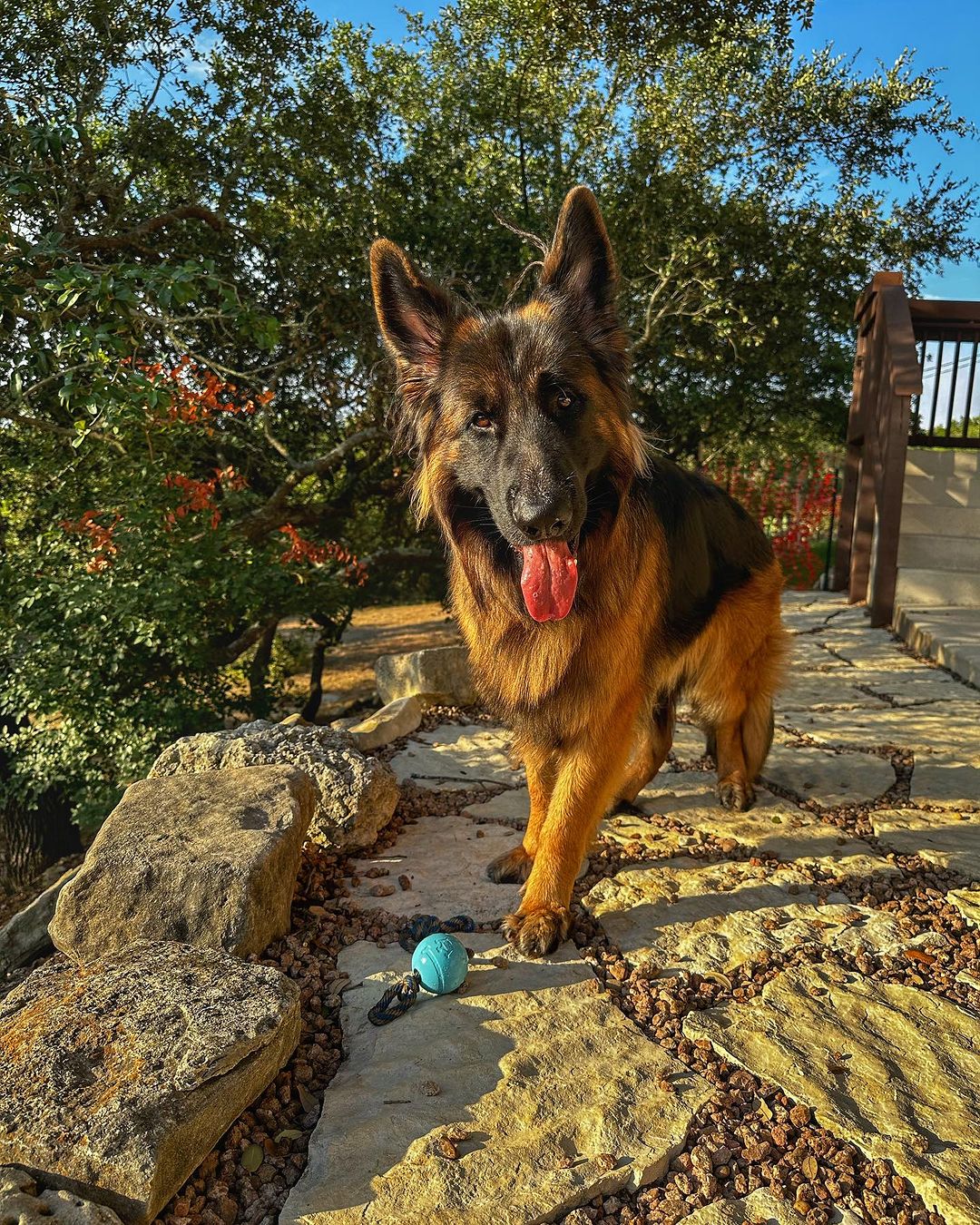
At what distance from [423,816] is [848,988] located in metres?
1.83

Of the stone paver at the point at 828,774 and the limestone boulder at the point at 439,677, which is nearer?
the stone paver at the point at 828,774

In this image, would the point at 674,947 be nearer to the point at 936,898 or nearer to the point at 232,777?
the point at 936,898

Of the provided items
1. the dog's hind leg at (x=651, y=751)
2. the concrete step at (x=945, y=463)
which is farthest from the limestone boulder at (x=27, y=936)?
the concrete step at (x=945, y=463)

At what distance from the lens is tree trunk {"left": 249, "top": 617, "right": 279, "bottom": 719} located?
677 centimetres

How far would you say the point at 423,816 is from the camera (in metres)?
3.70

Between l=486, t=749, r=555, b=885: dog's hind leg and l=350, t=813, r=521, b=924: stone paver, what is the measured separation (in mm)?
44

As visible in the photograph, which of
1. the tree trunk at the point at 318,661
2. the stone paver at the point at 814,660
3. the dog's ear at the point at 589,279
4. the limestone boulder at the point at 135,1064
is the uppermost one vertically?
the dog's ear at the point at 589,279

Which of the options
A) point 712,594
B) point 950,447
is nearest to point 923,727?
point 712,594

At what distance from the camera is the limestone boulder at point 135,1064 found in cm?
161

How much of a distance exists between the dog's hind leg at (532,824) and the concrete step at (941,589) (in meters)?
6.46

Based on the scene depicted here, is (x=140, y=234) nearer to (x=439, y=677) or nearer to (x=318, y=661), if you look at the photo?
(x=318, y=661)

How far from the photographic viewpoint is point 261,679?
23.3 ft

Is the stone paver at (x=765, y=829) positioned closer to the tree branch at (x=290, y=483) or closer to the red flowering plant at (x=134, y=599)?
the red flowering plant at (x=134, y=599)

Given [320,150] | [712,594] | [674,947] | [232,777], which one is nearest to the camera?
[674,947]
